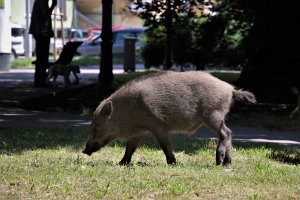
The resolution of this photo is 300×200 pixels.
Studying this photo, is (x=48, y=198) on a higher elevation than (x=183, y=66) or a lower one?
higher

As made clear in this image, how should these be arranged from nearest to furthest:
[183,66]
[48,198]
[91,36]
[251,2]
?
[48,198] → [251,2] → [183,66] → [91,36]

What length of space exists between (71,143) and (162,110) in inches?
93.4

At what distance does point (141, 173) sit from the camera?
7.43 metres

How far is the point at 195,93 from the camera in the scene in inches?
334

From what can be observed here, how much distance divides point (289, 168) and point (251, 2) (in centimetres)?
1083

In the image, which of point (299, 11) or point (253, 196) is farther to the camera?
point (299, 11)

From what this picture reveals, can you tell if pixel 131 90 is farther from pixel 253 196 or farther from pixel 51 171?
pixel 253 196

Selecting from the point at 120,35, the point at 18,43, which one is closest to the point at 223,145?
the point at 18,43

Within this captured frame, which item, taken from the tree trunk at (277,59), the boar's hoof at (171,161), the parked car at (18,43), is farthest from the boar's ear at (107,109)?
the parked car at (18,43)

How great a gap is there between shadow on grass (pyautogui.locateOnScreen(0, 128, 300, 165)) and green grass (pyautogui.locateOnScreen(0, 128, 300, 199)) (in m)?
0.01

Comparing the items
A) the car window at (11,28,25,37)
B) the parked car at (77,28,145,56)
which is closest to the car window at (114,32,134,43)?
the parked car at (77,28,145,56)

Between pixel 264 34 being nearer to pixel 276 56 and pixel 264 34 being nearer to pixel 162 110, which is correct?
pixel 276 56

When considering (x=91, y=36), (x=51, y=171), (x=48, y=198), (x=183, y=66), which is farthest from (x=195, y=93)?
(x=91, y=36)

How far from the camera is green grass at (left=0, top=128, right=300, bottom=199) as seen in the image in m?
6.55
